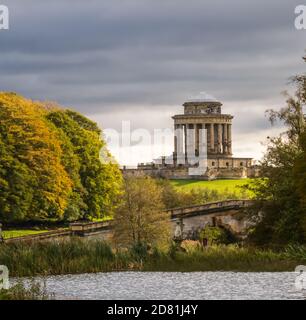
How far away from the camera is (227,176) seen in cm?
14588

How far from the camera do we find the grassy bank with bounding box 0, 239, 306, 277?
32.9 metres

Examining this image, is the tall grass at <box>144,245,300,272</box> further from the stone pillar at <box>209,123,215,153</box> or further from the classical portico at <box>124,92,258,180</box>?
the stone pillar at <box>209,123,215,153</box>

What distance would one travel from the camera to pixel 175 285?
28.0m

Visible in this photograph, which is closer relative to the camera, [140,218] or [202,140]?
[140,218]

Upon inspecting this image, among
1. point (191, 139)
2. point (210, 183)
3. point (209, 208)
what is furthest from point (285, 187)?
point (191, 139)

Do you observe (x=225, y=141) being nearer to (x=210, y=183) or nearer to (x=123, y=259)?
(x=210, y=183)

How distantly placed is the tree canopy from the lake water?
41701 millimetres

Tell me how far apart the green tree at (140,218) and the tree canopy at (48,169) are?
32.4 ft

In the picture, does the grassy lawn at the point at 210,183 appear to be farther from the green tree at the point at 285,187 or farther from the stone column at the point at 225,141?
the green tree at the point at 285,187

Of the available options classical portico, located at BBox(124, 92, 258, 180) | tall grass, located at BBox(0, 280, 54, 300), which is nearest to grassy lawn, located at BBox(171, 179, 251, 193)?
classical portico, located at BBox(124, 92, 258, 180)

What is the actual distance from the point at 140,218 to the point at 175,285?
35116 mm

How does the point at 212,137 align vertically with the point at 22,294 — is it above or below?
above

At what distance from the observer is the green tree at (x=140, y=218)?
61.7 meters

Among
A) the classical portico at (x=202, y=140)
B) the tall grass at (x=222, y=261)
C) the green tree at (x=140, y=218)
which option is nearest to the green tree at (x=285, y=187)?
the tall grass at (x=222, y=261)
